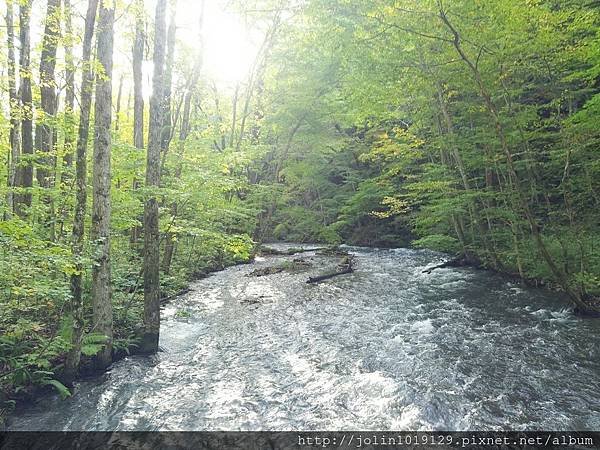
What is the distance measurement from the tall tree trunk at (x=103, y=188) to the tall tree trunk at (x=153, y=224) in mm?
864

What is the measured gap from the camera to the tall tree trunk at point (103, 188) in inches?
258

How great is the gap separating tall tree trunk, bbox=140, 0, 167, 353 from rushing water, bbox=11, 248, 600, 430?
0.61m

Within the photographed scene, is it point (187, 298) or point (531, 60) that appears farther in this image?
point (187, 298)

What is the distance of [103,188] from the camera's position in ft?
21.7

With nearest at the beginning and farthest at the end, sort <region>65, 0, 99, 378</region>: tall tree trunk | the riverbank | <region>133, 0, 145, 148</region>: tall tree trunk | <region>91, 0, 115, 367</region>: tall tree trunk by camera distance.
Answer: the riverbank → <region>65, 0, 99, 378</region>: tall tree trunk → <region>91, 0, 115, 367</region>: tall tree trunk → <region>133, 0, 145, 148</region>: tall tree trunk

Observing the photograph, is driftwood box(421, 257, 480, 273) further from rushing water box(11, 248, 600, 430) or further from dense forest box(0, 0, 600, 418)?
rushing water box(11, 248, 600, 430)

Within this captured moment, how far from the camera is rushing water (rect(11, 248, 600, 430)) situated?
17.4 ft

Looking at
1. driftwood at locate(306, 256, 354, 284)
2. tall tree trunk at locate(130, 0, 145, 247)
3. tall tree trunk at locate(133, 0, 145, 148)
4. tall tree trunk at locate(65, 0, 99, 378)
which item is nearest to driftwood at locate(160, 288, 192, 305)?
tall tree trunk at locate(130, 0, 145, 247)

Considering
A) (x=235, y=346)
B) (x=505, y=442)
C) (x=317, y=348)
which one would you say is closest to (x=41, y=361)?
(x=235, y=346)

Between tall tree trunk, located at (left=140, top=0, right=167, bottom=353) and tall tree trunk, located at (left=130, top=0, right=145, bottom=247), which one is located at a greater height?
tall tree trunk, located at (left=130, top=0, right=145, bottom=247)

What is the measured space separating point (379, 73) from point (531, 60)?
4408 millimetres

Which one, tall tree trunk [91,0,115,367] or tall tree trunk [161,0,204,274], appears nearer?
tall tree trunk [91,0,115,367]

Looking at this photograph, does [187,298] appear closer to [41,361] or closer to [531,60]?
[41,361]

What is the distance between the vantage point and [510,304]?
10.6 m
